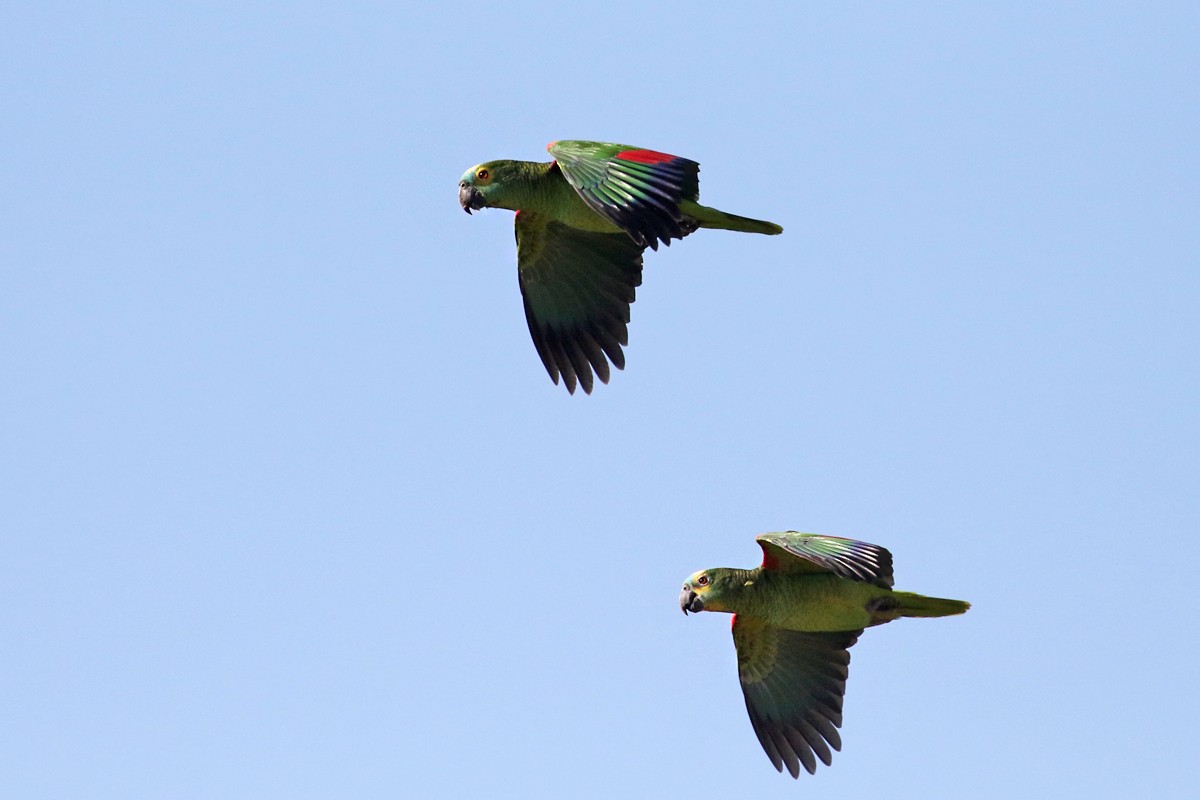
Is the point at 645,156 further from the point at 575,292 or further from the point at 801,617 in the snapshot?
the point at 801,617

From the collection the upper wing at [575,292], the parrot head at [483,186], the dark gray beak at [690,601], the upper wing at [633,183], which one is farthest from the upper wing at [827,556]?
the parrot head at [483,186]

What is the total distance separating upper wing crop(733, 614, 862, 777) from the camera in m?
21.5

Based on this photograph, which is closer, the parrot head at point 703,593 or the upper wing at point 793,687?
the parrot head at point 703,593

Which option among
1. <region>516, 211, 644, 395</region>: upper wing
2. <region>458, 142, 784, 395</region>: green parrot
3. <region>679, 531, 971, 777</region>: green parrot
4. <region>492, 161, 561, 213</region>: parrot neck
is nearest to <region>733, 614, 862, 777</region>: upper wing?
<region>679, 531, 971, 777</region>: green parrot

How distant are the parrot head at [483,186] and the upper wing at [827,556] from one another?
15.7 ft

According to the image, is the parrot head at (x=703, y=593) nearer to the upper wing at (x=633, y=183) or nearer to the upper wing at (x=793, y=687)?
the upper wing at (x=793, y=687)

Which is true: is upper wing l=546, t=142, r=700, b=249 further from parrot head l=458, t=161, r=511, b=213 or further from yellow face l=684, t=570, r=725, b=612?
yellow face l=684, t=570, r=725, b=612

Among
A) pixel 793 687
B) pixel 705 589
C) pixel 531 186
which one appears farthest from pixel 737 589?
pixel 531 186

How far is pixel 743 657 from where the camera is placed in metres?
21.7

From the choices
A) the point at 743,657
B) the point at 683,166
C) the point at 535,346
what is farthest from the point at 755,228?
the point at 743,657

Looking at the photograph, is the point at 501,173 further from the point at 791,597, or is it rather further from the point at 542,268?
the point at 791,597

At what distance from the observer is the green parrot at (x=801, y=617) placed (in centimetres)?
1973

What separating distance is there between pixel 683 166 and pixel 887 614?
207 inches

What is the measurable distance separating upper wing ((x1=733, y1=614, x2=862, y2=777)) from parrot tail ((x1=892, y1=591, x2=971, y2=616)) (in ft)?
3.57
